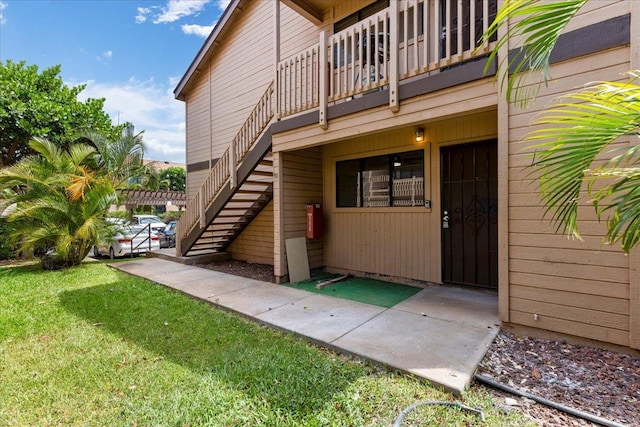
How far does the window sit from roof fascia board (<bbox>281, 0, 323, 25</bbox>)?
3.02 metres

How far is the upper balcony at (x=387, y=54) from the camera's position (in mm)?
3498

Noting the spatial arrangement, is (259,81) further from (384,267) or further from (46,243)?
(46,243)

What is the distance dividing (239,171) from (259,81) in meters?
3.03

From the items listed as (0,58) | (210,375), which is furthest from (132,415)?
(0,58)

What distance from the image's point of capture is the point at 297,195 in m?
5.80

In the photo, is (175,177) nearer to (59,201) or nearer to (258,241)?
(59,201)

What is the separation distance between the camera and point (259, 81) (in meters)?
7.61

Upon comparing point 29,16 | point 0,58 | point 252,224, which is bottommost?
point 252,224

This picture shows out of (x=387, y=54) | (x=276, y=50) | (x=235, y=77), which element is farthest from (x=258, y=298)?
(x=235, y=77)

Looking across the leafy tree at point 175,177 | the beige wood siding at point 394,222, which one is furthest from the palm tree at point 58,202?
the leafy tree at point 175,177

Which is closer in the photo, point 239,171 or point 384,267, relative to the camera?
point 384,267

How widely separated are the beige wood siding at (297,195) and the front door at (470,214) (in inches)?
97.4

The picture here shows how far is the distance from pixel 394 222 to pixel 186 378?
13.2ft

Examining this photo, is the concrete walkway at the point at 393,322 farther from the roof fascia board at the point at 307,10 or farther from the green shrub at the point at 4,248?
the green shrub at the point at 4,248
